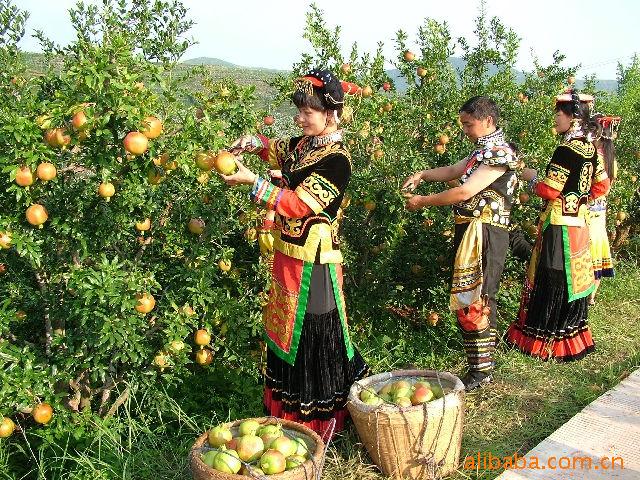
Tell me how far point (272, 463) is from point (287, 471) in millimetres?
71

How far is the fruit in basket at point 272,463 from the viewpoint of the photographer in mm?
2922

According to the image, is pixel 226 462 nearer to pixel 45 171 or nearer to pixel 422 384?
pixel 422 384

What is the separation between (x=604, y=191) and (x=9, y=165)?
4186 millimetres

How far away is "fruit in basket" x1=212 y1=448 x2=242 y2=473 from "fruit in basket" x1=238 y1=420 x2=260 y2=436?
0.28 meters

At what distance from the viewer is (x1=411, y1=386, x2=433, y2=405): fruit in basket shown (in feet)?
11.7

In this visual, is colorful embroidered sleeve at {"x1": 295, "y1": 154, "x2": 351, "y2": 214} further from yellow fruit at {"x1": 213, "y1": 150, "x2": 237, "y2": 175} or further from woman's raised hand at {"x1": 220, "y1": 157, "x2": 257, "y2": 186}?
yellow fruit at {"x1": 213, "y1": 150, "x2": 237, "y2": 175}

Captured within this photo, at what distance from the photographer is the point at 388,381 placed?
3.87 meters

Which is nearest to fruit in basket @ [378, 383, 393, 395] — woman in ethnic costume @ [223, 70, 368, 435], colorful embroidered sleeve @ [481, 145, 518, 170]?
woman in ethnic costume @ [223, 70, 368, 435]

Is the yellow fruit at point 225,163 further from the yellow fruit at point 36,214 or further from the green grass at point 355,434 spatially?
the green grass at point 355,434

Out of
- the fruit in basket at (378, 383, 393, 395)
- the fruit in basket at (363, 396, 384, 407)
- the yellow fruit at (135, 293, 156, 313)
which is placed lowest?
the fruit in basket at (363, 396, 384, 407)

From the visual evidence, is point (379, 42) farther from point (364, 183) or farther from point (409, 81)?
point (364, 183)

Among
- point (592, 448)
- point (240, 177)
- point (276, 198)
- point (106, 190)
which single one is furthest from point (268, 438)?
point (592, 448)

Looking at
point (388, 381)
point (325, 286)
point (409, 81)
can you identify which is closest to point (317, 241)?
point (325, 286)

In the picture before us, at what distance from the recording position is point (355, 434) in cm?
401
